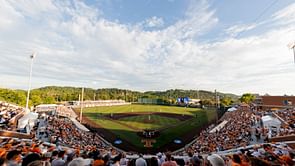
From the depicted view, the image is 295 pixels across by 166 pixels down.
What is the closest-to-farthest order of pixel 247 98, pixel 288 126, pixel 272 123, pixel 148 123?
pixel 288 126
pixel 272 123
pixel 148 123
pixel 247 98

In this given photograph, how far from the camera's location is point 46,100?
194ft

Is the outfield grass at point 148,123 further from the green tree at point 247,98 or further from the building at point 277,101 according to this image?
the green tree at point 247,98

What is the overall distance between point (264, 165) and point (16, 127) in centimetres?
1781

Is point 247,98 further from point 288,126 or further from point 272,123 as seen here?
point 272,123

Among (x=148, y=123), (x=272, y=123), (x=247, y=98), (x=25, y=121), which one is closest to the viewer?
(x=272, y=123)

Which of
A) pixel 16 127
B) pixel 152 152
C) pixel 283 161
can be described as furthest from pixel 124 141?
pixel 283 161

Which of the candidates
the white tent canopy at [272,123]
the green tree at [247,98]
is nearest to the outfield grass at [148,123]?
the white tent canopy at [272,123]

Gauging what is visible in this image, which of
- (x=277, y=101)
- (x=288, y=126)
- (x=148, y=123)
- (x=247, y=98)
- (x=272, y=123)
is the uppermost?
(x=247, y=98)

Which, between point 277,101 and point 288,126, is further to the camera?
point 277,101

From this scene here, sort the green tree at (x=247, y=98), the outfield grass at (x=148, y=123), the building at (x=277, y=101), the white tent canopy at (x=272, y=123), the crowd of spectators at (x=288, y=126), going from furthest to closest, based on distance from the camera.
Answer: the green tree at (x=247, y=98) → the building at (x=277, y=101) → the outfield grass at (x=148, y=123) → the white tent canopy at (x=272, y=123) → the crowd of spectators at (x=288, y=126)

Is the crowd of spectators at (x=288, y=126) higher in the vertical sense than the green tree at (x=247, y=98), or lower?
lower

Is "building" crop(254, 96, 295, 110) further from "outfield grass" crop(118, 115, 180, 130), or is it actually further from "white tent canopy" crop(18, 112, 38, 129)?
"white tent canopy" crop(18, 112, 38, 129)

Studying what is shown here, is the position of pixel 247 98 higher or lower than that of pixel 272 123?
higher

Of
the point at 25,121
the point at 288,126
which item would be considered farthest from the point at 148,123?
the point at 288,126
